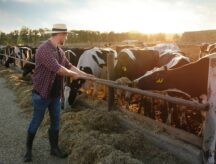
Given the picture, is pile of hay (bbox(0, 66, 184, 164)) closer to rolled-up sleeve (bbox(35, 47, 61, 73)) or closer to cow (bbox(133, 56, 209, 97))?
cow (bbox(133, 56, 209, 97))

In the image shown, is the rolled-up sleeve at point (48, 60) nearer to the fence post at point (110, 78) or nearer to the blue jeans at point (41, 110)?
the blue jeans at point (41, 110)

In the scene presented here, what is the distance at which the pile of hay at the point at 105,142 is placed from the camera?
4652mm

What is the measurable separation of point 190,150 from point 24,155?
266 centimetres

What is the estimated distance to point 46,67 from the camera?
4.98m

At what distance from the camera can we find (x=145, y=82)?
23.4ft

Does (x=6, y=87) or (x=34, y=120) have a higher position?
(x=34, y=120)

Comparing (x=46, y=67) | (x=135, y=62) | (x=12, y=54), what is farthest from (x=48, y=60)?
(x=12, y=54)

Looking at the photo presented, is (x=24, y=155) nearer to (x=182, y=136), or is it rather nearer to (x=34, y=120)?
(x=34, y=120)

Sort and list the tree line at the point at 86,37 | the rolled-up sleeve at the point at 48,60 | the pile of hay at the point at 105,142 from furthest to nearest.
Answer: the tree line at the point at 86,37 → the rolled-up sleeve at the point at 48,60 → the pile of hay at the point at 105,142

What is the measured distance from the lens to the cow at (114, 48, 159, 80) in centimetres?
1042

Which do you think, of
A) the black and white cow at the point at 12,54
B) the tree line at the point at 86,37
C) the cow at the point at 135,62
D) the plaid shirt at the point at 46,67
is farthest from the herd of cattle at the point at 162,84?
the tree line at the point at 86,37

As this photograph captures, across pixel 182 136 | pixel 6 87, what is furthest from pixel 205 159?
pixel 6 87

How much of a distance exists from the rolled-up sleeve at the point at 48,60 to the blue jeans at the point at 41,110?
554mm

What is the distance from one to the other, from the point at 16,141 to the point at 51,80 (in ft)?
5.94
